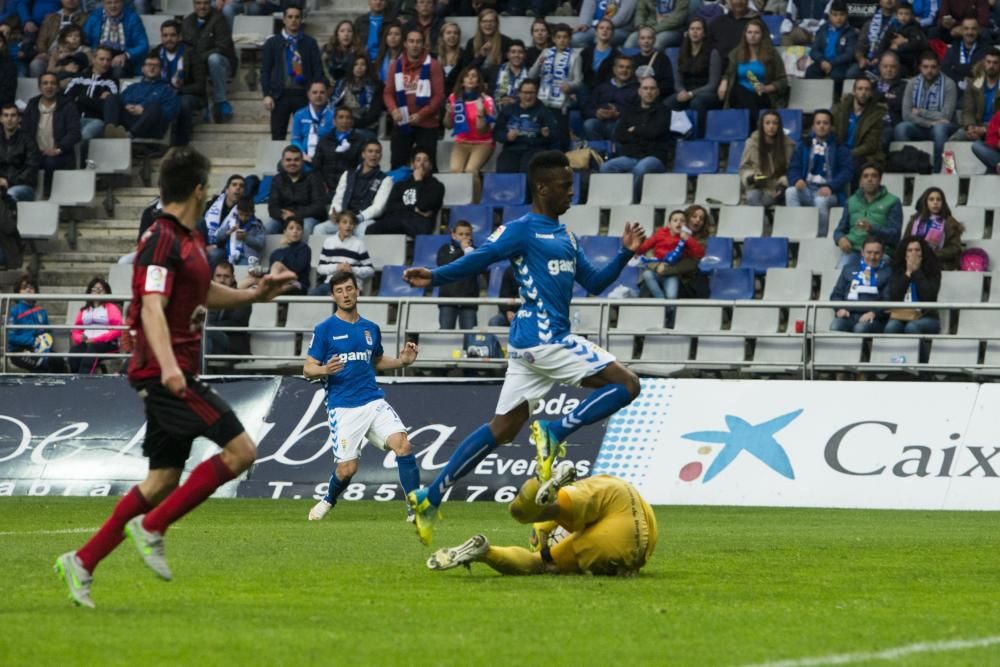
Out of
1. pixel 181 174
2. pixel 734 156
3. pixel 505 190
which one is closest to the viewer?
pixel 181 174

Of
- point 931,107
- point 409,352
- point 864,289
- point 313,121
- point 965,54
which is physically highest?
point 965,54

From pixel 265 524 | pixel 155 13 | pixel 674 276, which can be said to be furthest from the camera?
pixel 155 13

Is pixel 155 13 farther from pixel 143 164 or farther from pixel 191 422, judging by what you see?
pixel 191 422

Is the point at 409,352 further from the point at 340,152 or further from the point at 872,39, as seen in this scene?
the point at 872,39

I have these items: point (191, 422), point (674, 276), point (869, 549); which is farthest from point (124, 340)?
point (191, 422)

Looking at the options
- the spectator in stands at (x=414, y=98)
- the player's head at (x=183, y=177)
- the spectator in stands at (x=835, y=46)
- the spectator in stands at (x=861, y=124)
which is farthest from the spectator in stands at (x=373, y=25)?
the player's head at (x=183, y=177)

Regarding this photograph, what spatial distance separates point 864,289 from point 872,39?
5.09 metres

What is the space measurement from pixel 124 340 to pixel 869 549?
1314cm

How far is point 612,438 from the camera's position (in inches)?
792

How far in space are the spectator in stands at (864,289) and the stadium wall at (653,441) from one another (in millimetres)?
2159

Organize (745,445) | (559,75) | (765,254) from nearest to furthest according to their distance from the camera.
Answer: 1. (745,445)
2. (765,254)
3. (559,75)

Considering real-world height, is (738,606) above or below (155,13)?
below

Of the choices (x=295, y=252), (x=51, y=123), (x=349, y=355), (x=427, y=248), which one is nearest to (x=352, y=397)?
(x=349, y=355)

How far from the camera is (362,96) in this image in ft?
88.3
